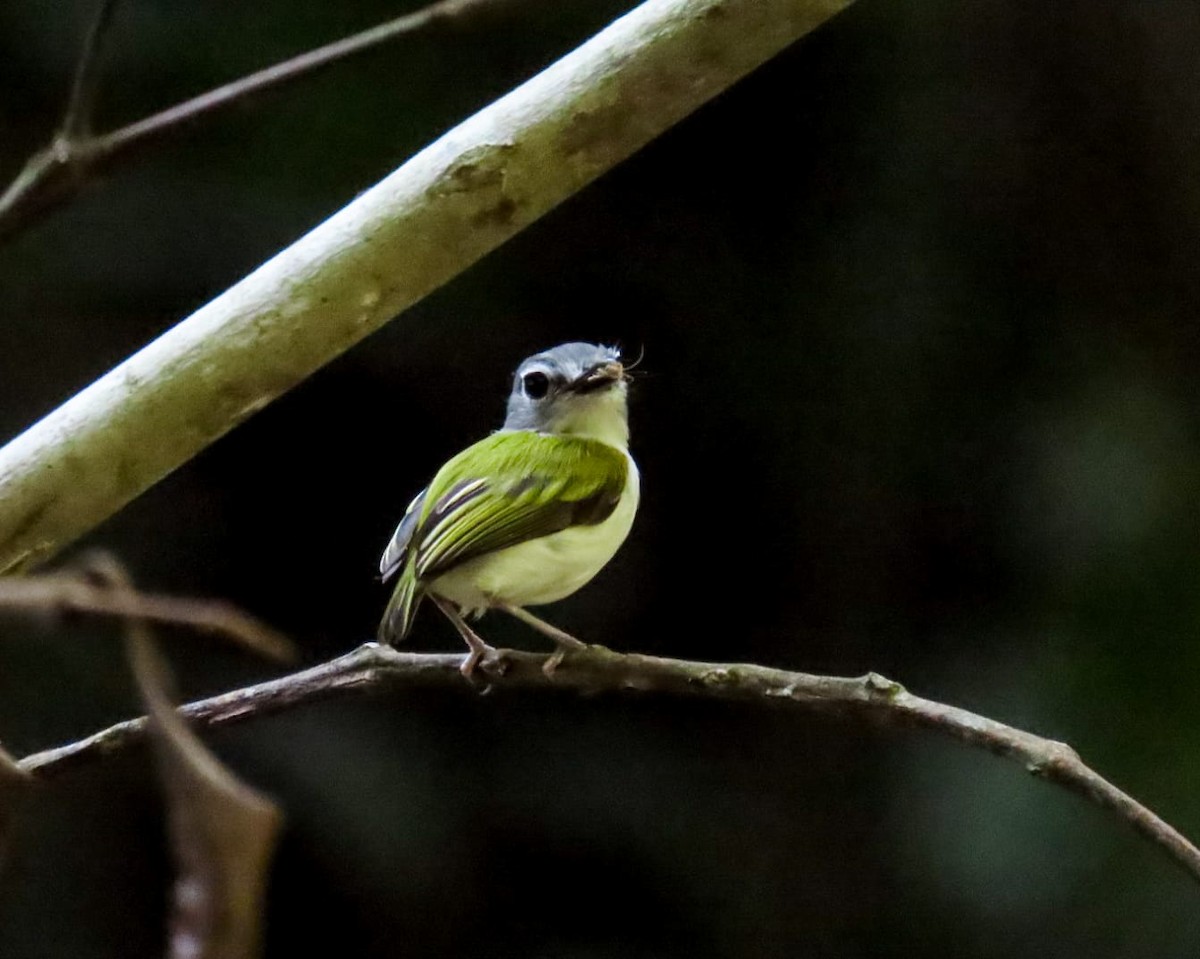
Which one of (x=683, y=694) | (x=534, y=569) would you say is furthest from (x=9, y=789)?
(x=534, y=569)

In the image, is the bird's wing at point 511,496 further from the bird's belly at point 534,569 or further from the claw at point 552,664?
the claw at point 552,664

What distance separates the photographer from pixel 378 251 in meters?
1.01

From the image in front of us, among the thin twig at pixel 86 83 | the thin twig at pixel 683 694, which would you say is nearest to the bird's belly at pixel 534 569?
the thin twig at pixel 683 694

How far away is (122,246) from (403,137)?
457mm

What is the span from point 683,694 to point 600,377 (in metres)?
0.40

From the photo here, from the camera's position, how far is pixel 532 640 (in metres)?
2.02

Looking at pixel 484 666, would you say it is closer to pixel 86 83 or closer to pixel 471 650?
pixel 471 650

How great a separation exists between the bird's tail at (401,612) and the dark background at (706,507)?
94 centimetres

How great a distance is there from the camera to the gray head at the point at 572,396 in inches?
54.3

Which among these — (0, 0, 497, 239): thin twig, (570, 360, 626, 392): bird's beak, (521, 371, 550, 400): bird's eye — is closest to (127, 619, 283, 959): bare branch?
(0, 0, 497, 239): thin twig

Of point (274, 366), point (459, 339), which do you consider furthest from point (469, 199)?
point (459, 339)

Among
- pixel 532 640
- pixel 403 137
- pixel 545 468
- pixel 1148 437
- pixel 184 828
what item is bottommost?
pixel 184 828

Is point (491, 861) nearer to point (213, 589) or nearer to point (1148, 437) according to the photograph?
point (213, 589)

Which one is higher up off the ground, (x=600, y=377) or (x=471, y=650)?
(x=600, y=377)
